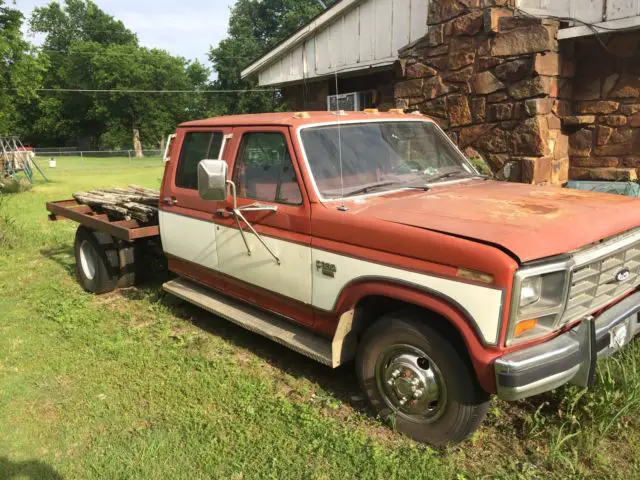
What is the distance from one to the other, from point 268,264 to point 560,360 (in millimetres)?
2079

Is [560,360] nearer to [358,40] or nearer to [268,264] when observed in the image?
[268,264]

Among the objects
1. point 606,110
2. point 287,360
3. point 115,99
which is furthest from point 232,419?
point 115,99

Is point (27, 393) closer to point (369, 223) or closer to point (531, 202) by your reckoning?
point (369, 223)

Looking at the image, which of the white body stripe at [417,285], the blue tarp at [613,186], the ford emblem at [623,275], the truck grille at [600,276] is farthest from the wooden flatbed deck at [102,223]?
the blue tarp at [613,186]

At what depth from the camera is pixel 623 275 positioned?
3094 mm

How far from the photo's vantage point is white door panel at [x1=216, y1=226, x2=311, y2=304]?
364 centimetres

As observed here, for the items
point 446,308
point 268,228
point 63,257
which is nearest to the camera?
point 446,308

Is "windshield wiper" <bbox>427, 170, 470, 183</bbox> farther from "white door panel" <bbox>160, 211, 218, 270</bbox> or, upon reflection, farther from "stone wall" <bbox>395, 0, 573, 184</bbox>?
"stone wall" <bbox>395, 0, 573, 184</bbox>

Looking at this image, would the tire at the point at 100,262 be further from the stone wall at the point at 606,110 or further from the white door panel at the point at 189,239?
the stone wall at the point at 606,110

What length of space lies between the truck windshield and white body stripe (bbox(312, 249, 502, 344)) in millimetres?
536

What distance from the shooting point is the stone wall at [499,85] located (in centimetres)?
650

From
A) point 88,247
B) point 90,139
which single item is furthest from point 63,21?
point 88,247

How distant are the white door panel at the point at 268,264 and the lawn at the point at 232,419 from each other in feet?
2.45

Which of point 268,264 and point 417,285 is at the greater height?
point 417,285
